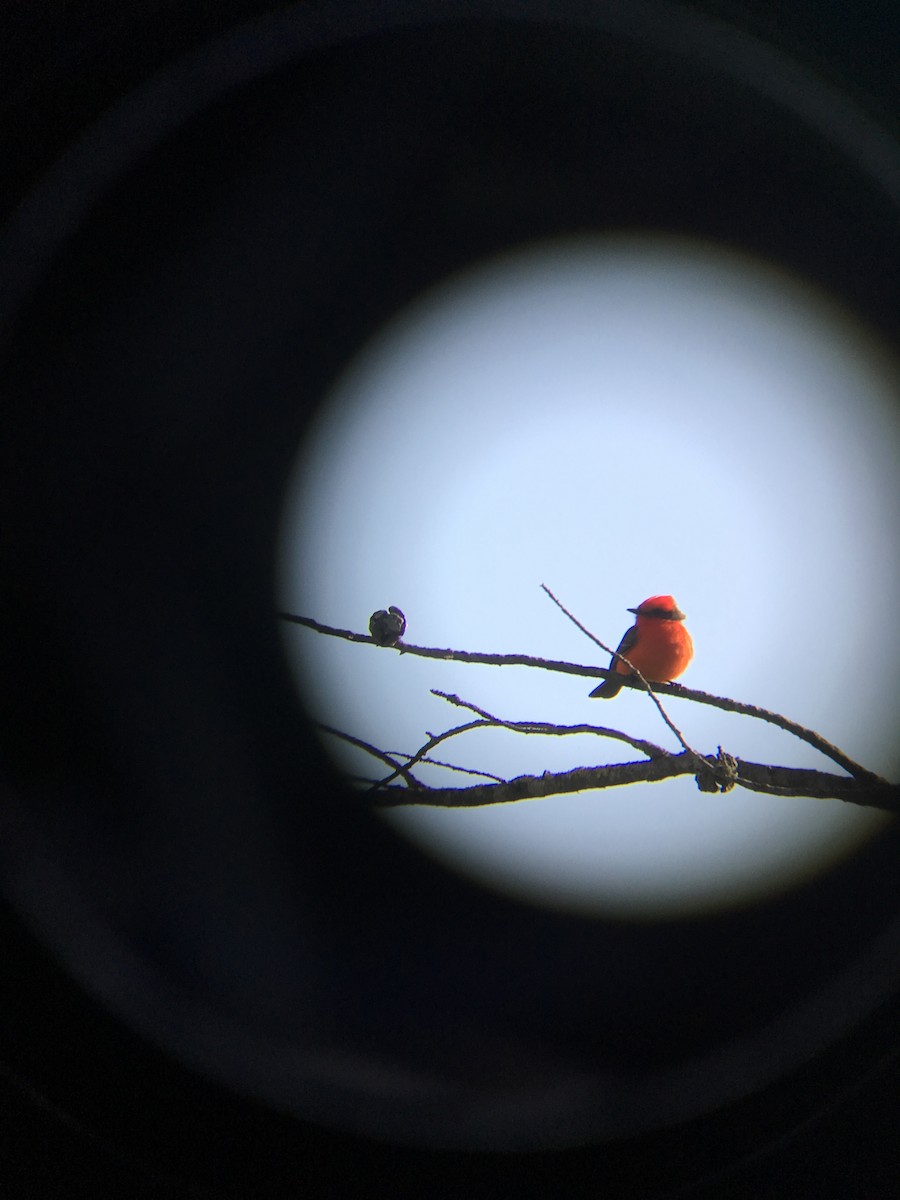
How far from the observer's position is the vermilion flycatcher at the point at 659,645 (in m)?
3.03

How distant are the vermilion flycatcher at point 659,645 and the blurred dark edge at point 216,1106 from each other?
1.59 m

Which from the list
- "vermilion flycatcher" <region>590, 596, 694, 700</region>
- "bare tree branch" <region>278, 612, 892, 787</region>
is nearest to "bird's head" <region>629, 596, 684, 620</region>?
"vermilion flycatcher" <region>590, 596, 694, 700</region>

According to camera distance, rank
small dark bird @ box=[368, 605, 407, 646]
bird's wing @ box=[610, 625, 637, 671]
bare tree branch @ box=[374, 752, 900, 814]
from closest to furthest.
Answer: small dark bird @ box=[368, 605, 407, 646]
bare tree branch @ box=[374, 752, 900, 814]
bird's wing @ box=[610, 625, 637, 671]

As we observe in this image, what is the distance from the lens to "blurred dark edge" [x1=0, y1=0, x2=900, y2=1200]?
140cm

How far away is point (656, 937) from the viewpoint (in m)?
3.49

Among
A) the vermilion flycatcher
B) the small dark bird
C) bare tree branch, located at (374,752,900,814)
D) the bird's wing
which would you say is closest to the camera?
the small dark bird

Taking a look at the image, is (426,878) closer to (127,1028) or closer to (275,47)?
(127,1028)

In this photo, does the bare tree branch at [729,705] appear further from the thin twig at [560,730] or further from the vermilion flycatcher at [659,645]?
the vermilion flycatcher at [659,645]

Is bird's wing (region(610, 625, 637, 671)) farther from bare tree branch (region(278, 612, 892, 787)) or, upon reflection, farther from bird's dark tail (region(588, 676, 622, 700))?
bare tree branch (region(278, 612, 892, 787))

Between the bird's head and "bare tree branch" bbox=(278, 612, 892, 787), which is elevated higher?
the bird's head

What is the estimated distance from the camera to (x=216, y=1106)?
5.26ft

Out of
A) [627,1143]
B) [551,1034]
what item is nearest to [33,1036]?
[627,1143]

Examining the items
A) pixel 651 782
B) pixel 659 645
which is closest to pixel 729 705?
pixel 651 782

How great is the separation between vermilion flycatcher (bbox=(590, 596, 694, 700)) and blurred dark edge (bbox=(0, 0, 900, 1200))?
159 centimetres
